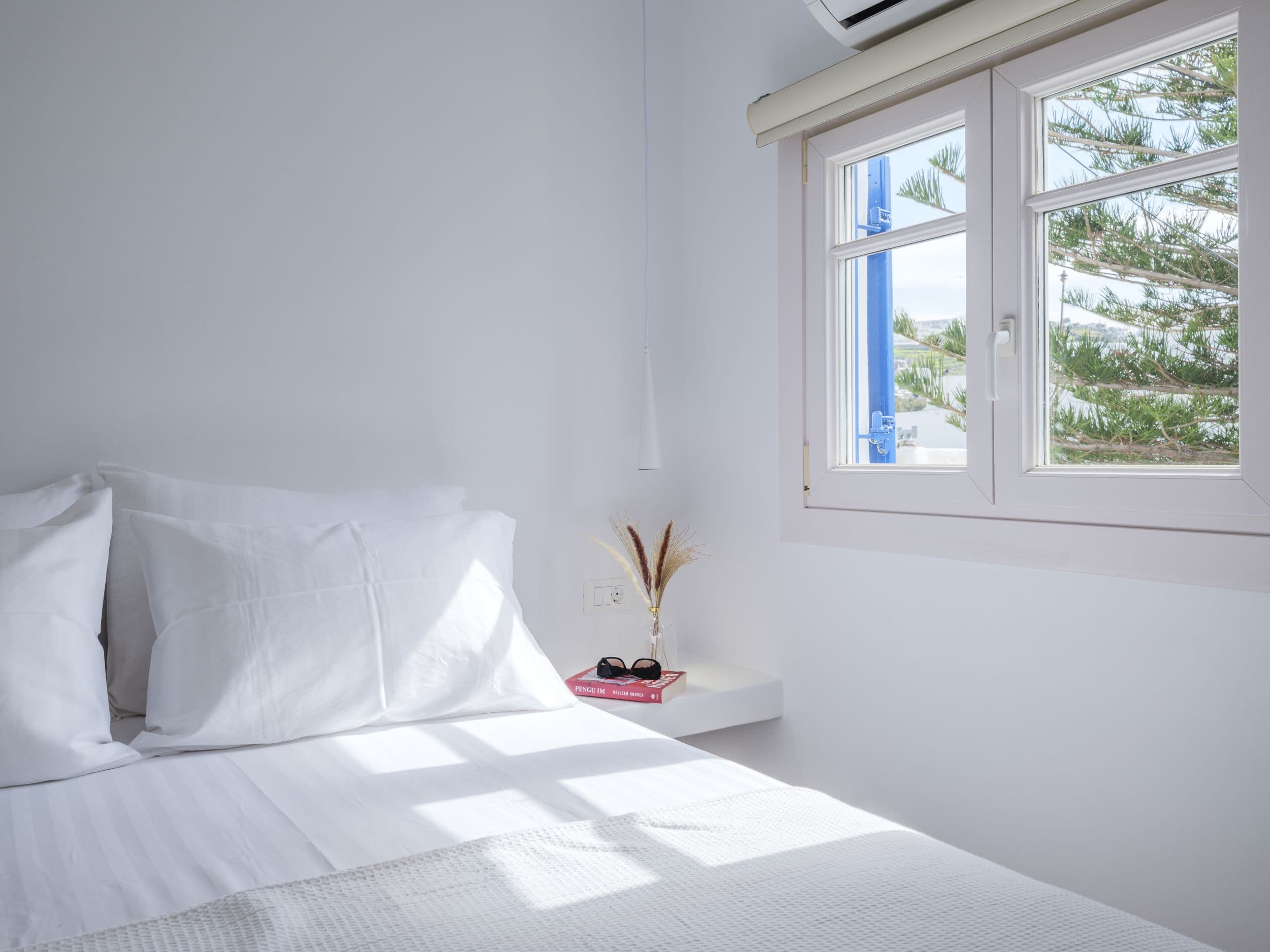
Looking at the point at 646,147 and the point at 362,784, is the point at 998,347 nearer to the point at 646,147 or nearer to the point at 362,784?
the point at 646,147

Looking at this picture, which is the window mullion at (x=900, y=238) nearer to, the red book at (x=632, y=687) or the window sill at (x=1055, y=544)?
the window sill at (x=1055, y=544)

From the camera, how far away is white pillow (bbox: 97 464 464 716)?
1755 millimetres

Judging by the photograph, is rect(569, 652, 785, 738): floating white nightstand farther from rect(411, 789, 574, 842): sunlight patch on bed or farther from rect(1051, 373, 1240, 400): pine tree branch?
rect(1051, 373, 1240, 400): pine tree branch

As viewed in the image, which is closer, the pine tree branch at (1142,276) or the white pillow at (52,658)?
the white pillow at (52,658)

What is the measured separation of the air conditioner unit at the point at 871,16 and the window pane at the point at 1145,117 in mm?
309

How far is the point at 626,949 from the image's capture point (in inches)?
33.3

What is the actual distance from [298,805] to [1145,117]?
5.82 feet

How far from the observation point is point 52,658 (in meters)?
1.45

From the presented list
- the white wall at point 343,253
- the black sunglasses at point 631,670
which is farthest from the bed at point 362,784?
the black sunglasses at point 631,670

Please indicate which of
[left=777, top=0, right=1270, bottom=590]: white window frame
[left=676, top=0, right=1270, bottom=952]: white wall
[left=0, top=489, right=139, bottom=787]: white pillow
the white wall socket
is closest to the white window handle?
[left=777, top=0, right=1270, bottom=590]: white window frame

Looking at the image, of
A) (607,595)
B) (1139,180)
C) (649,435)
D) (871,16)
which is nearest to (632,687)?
(607,595)

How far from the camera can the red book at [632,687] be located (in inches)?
84.3

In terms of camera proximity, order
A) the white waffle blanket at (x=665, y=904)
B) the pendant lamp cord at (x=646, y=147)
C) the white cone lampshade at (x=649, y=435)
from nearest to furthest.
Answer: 1. the white waffle blanket at (x=665, y=904)
2. the white cone lampshade at (x=649, y=435)
3. the pendant lamp cord at (x=646, y=147)

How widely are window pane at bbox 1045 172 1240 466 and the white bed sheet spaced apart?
916mm
